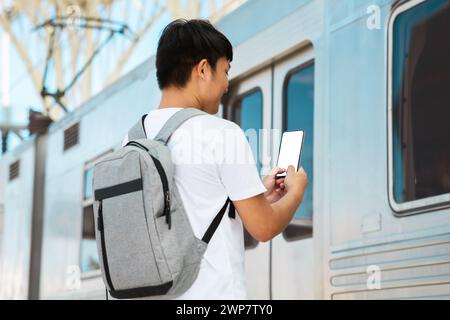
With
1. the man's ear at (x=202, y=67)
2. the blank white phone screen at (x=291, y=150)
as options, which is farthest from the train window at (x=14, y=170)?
the man's ear at (x=202, y=67)

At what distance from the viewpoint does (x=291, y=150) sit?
2.30 m

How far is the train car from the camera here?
3.13 m

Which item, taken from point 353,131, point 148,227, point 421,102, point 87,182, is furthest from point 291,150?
point 87,182

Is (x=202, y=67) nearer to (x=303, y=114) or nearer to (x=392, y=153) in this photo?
Answer: (x=392, y=153)

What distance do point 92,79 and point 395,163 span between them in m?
24.4

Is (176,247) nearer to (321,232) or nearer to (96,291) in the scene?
(321,232)

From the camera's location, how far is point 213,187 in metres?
2.05

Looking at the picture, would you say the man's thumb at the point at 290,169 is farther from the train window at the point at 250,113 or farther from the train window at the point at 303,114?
the train window at the point at 250,113

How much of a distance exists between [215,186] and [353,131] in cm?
158

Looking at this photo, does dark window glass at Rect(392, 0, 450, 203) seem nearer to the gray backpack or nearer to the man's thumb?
the man's thumb

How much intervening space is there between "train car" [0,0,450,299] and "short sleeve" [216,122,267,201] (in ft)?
3.74

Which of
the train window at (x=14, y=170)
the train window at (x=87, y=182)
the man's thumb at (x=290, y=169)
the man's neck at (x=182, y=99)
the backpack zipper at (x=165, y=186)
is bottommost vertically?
the backpack zipper at (x=165, y=186)

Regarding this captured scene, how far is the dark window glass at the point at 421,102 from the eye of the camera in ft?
10.2

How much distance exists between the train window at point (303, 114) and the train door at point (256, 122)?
0.51 feet
